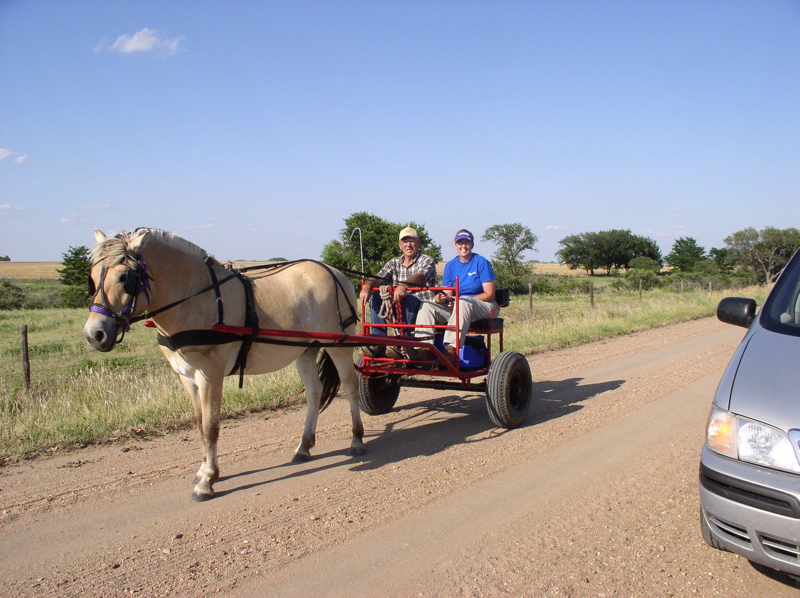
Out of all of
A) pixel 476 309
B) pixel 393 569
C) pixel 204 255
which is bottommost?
pixel 393 569

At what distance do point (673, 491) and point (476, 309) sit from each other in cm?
273

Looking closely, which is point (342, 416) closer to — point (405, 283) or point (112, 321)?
point (405, 283)

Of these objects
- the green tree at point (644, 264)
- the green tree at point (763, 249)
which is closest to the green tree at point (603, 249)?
the green tree at point (644, 264)

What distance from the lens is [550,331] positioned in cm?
1345

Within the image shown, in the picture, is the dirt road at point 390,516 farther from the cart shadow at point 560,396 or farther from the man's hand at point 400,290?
the man's hand at point 400,290

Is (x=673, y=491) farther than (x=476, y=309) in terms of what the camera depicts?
No

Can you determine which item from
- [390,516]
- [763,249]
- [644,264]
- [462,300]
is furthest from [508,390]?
[644,264]

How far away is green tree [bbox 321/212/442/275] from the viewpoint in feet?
64.8

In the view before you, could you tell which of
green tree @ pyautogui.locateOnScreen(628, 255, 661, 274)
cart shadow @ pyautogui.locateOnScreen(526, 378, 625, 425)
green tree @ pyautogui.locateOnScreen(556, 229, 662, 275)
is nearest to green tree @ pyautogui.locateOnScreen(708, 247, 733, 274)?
green tree @ pyautogui.locateOnScreen(628, 255, 661, 274)

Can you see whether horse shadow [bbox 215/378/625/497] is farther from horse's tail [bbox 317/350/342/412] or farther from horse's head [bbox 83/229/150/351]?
horse's head [bbox 83/229/150/351]

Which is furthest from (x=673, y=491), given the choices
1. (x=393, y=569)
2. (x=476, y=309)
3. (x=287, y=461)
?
(x=287, y=461)

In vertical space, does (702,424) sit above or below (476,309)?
below

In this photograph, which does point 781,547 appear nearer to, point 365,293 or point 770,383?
point 770,383

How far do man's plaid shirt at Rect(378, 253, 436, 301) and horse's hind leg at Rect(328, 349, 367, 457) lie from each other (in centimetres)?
99
